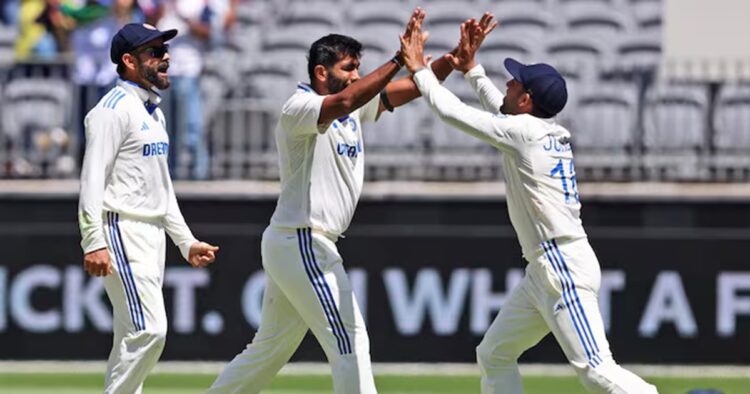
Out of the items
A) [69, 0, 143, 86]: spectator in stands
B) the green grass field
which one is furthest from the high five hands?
[69, 0, 143, 86]: spectator in stands

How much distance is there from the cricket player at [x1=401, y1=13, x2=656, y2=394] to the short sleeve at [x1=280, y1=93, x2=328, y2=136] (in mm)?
515

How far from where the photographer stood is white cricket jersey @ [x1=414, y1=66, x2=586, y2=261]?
738 centimetres

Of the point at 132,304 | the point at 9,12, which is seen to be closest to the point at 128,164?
the point at 132,304

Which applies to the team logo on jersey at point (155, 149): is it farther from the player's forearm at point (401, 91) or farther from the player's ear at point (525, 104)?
the player's ear at point (525, 104)

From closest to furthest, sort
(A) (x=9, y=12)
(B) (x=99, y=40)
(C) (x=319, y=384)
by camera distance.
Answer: (C) (x=319, y=384), (B) (x=99, y=40), (A) (x=9, y=12)

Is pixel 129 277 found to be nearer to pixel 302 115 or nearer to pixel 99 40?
pixel 302 115

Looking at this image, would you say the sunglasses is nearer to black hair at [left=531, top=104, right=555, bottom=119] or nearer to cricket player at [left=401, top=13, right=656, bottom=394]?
cricket player at [left=401, top=13, right=656, bottom=394]

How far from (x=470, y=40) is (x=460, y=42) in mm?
98

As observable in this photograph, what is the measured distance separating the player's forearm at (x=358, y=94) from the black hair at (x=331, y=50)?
0.32m

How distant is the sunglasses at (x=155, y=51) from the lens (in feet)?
25.8

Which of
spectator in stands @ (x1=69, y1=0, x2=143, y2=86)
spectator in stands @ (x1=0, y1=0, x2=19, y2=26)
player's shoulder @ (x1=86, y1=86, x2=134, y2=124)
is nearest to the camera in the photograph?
player's shoulder @ (x1=86, y1=86, x2=134, y2=124)

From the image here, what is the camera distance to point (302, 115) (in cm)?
733

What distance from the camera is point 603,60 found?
47.4 ft

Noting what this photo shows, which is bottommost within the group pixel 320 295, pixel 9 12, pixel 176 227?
pixel 320 295
